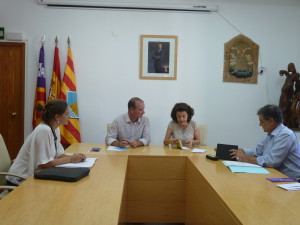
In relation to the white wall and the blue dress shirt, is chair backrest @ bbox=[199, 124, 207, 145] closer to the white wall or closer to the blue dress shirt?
the white wall

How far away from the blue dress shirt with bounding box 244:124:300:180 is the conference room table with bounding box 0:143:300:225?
0.17 metres

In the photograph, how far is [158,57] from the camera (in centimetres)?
392

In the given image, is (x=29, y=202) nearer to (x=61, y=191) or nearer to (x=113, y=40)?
(x=61, y=191)

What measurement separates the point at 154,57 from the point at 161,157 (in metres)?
1.95

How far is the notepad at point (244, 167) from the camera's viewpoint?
6.35ft

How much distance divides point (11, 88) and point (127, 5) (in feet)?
6.82

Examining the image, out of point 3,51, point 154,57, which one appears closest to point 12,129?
point 3,51

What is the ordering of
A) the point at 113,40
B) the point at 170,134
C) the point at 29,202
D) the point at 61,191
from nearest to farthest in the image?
1. the point at 29,202
2. the point at 61,191
3. the point at 170,134
4. the point at 113,40

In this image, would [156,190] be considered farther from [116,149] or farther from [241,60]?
[241,60]

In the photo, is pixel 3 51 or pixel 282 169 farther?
pixel 3 51

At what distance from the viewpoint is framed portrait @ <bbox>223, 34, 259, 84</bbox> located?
13.1ft

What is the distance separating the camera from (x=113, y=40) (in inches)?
152

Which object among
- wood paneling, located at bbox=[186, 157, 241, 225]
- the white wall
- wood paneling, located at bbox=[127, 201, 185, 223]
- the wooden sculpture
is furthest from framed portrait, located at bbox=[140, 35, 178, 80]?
wood paneling, located at bbox=[127, 201, 185, 223]

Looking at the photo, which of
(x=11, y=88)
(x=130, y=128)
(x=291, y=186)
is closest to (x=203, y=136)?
(x=130, y=128)
